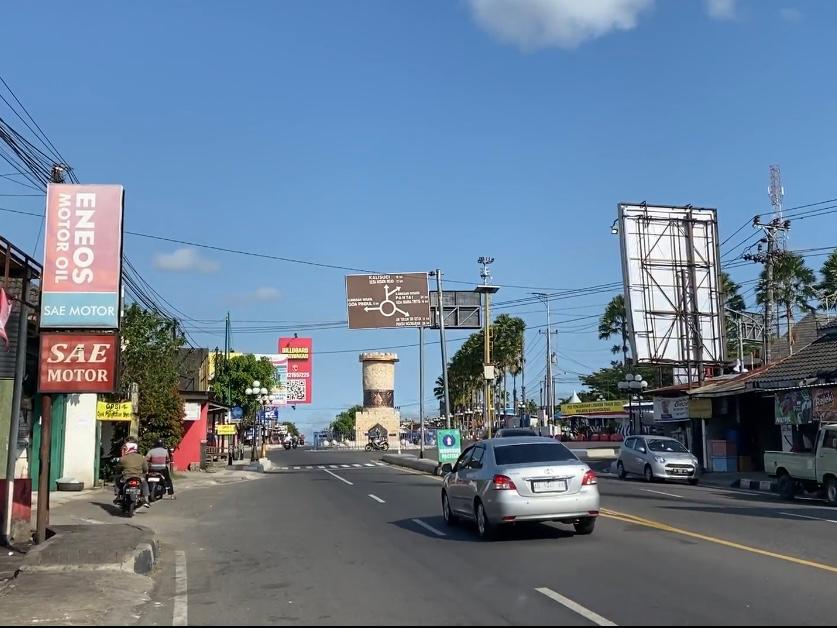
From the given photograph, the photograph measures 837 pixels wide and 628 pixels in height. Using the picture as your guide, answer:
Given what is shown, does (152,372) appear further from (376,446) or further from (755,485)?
(376,446)

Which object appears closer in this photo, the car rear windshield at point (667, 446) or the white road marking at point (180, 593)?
the white road marking at point (180, 593)

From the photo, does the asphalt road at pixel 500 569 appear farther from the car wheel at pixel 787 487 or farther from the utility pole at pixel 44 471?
the car wheel at pixel 787 487

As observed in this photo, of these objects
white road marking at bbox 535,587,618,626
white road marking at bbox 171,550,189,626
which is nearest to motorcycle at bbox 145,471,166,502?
white road marking at bbox 171,550,189,626

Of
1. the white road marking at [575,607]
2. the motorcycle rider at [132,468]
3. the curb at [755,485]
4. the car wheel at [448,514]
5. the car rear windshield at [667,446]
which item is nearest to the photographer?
the white road marking at [575,607]

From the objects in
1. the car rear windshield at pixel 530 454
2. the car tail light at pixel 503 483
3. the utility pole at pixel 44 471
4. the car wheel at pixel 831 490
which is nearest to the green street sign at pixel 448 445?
the car wheel at pixel 831 490

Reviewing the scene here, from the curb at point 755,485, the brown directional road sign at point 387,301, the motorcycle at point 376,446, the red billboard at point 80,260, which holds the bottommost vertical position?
the motorcycle at point 376,446

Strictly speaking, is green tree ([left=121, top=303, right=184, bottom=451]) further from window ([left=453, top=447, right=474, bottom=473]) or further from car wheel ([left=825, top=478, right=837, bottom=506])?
car wheel ([left=825, top=478, right=837, bottom=506])

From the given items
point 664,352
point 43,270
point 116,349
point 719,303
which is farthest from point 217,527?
point 719,303

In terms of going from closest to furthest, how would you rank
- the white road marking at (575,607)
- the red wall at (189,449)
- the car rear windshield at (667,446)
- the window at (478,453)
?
1. the white road marking at (575,607)
2. the window at (478,453)
3. the car rear windshield at (667,446)
4. the red wall at (189,449)

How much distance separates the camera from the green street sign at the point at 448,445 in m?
34.5

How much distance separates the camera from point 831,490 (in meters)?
21.2

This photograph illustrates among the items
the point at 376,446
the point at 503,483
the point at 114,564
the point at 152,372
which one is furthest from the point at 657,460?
the point at 376,446

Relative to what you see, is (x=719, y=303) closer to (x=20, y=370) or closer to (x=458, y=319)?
(x=458, y=319)

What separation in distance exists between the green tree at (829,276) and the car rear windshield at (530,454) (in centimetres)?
3787
